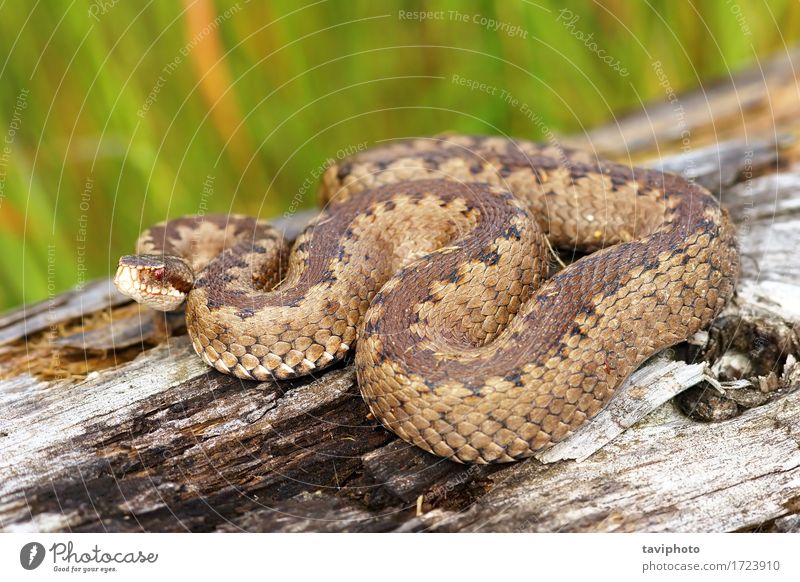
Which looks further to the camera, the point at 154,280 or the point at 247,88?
the point at 247,88

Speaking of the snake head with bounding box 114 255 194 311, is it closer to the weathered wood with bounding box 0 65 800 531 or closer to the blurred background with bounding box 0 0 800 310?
the weathered wood with bounding box 0 65 800 531

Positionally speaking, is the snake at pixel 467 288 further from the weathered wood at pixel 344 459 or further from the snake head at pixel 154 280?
the weathered wood at pixel 344 459

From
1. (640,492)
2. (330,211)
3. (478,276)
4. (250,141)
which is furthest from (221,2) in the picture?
(640,492)

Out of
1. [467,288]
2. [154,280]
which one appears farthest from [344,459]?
[154,280]

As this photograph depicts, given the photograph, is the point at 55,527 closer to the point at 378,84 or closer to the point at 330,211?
the point at 330,211

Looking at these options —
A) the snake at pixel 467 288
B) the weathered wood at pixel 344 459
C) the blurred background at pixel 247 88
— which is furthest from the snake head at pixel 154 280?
the blurred background at pixel 247 88

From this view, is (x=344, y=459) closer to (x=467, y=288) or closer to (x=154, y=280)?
(x=467, y=288)
